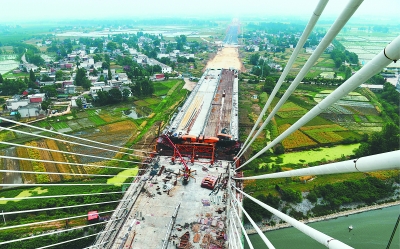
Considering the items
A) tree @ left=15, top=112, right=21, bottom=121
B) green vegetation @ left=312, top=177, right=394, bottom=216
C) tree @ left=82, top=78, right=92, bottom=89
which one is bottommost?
green vegetation @ left=312, top=177, right=394, bottom=216

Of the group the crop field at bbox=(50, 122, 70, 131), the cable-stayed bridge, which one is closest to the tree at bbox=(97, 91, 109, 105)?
the crop field at bbox=(50, 122, 70, 131)

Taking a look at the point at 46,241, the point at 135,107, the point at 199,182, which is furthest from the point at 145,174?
the point at 135,107

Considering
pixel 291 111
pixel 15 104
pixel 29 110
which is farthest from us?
pixel 291 111

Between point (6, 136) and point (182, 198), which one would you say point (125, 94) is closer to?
point (6, 136)

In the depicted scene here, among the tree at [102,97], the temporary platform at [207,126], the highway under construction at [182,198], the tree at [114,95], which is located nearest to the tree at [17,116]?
the tree at [102,97]

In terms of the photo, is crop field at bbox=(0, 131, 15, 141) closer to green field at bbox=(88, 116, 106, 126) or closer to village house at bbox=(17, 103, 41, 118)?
village house at bbox=(17, 103, 41, 118)

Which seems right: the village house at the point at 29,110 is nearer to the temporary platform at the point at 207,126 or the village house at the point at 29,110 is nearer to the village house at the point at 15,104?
the village house at the point at 15,104

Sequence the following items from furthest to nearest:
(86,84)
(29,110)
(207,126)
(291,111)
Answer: (86,84) → (291,111) → (29,110) → (207,126)

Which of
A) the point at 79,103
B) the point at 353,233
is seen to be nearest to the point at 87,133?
the point at 79,103

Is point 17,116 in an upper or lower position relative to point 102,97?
lower
